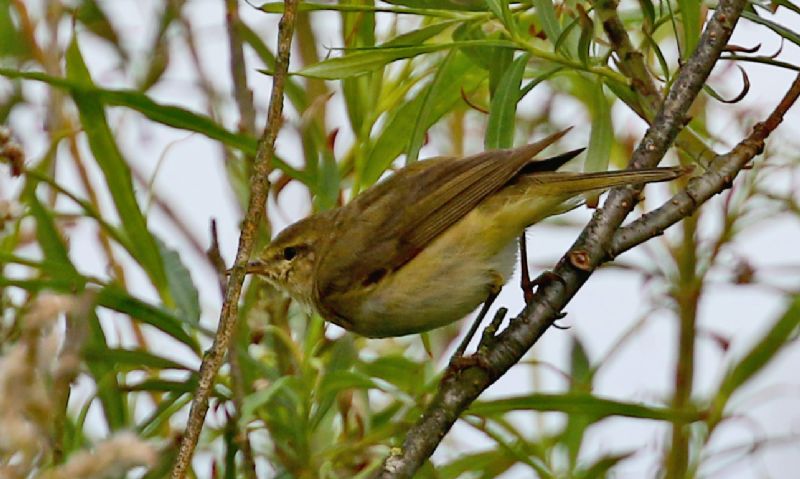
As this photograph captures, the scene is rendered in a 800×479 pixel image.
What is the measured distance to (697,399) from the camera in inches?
119

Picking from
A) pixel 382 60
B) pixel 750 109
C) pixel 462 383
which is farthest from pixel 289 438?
pixel 750 109

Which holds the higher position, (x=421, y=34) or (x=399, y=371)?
(x=421, y=34)

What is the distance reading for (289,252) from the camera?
329cm

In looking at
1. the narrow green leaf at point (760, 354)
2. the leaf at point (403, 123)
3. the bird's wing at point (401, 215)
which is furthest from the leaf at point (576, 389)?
the leaf at point (403, 123)

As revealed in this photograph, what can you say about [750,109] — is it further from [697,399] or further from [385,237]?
Result: [385,237]

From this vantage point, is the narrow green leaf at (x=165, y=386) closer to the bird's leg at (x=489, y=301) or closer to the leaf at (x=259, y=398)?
the leaf at (x=259, y=398)

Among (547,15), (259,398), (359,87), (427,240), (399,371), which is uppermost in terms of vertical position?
(359,87)

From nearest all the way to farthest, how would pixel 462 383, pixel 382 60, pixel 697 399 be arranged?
pixel 462 383 < pixel 382 60 < pixel 697 399

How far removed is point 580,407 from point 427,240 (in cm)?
64

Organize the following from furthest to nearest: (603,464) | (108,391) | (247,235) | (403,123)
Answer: (403,123) → (603,464) → (108,391) → (247,235)

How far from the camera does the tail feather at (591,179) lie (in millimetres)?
2471

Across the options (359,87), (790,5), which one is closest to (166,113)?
(359,87)

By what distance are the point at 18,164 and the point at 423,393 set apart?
105cm

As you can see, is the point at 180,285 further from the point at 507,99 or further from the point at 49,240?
the point at 507,99
